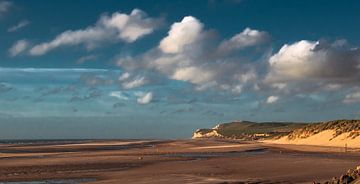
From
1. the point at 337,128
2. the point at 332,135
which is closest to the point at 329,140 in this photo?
the point at 332,135

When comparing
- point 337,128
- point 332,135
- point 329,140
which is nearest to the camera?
point 329,140

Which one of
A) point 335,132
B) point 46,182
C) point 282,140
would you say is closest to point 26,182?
point 46,182

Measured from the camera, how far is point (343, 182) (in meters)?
19.7

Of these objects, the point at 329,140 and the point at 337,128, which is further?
the point at 337,128

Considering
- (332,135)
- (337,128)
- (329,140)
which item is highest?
(337,128)

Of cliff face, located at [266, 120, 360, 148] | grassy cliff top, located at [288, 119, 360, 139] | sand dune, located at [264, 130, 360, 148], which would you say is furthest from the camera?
grassy cliff top, located at [288, 119, 360, 139]

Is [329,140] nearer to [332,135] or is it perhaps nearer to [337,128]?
[332,135]

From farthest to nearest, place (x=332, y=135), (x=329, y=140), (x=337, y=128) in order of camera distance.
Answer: (x=337, y=128) < (x=332, y=135) < (x=329, y=140)

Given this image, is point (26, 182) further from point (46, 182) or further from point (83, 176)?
point (83, 176)

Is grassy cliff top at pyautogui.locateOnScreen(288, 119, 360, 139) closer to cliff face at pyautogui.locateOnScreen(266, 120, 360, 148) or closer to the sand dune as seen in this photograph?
cliff face at pyautogui.locateOnScreen(266, 120, 360, 148)

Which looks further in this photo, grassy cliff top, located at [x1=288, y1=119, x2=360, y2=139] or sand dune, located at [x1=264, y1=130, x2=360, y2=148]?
grassy cliff top, located at [x1=288, y1=119, x2=360, y2=139]

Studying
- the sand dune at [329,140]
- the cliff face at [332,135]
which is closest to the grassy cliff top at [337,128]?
the cliff face at [332,135]

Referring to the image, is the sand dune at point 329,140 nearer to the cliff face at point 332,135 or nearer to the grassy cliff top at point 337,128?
the cliff face at point 332,135

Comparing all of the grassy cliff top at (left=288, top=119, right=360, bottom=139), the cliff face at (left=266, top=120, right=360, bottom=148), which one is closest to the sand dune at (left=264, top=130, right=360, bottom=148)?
the cliff face at (left=266, top=120, right=360, bottom=148)
